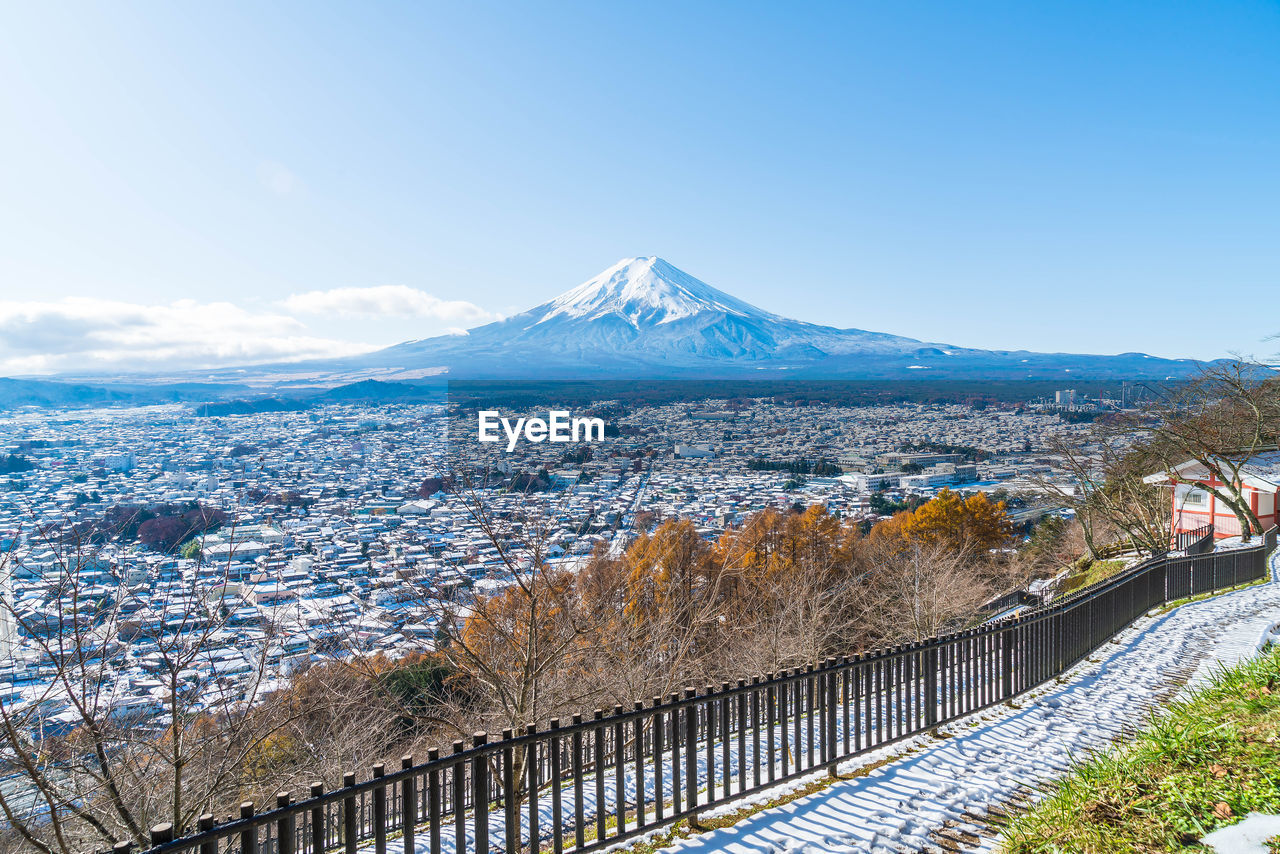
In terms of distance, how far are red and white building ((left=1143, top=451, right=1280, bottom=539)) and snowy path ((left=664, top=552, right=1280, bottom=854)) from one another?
21216 mm

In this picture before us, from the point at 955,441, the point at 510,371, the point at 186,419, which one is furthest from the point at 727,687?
the point at 510,371

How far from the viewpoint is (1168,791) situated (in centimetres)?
374

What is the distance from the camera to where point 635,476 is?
176 feet

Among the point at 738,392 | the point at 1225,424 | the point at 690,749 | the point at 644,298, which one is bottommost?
the point at 690,749

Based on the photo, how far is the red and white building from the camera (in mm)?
25484

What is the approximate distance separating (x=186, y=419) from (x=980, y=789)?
1955 inches

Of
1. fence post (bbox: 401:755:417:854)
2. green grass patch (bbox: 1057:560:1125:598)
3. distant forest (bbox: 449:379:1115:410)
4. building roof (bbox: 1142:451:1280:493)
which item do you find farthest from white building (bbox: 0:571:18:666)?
distant forest (bbox: 449:379:1115:410)

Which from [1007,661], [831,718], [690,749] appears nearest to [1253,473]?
[1007,661]

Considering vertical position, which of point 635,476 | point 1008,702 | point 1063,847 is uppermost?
point 1063,847

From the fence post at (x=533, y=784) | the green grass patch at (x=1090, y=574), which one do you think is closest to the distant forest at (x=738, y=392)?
the green grass patch at (x=1090, y=574)

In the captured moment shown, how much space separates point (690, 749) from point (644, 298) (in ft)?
522

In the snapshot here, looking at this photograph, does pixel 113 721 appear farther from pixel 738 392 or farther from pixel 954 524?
pixel 738 392

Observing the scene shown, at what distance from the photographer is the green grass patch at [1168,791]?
345 centimetres

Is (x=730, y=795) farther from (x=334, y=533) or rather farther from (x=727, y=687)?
(x=334, y=533)
